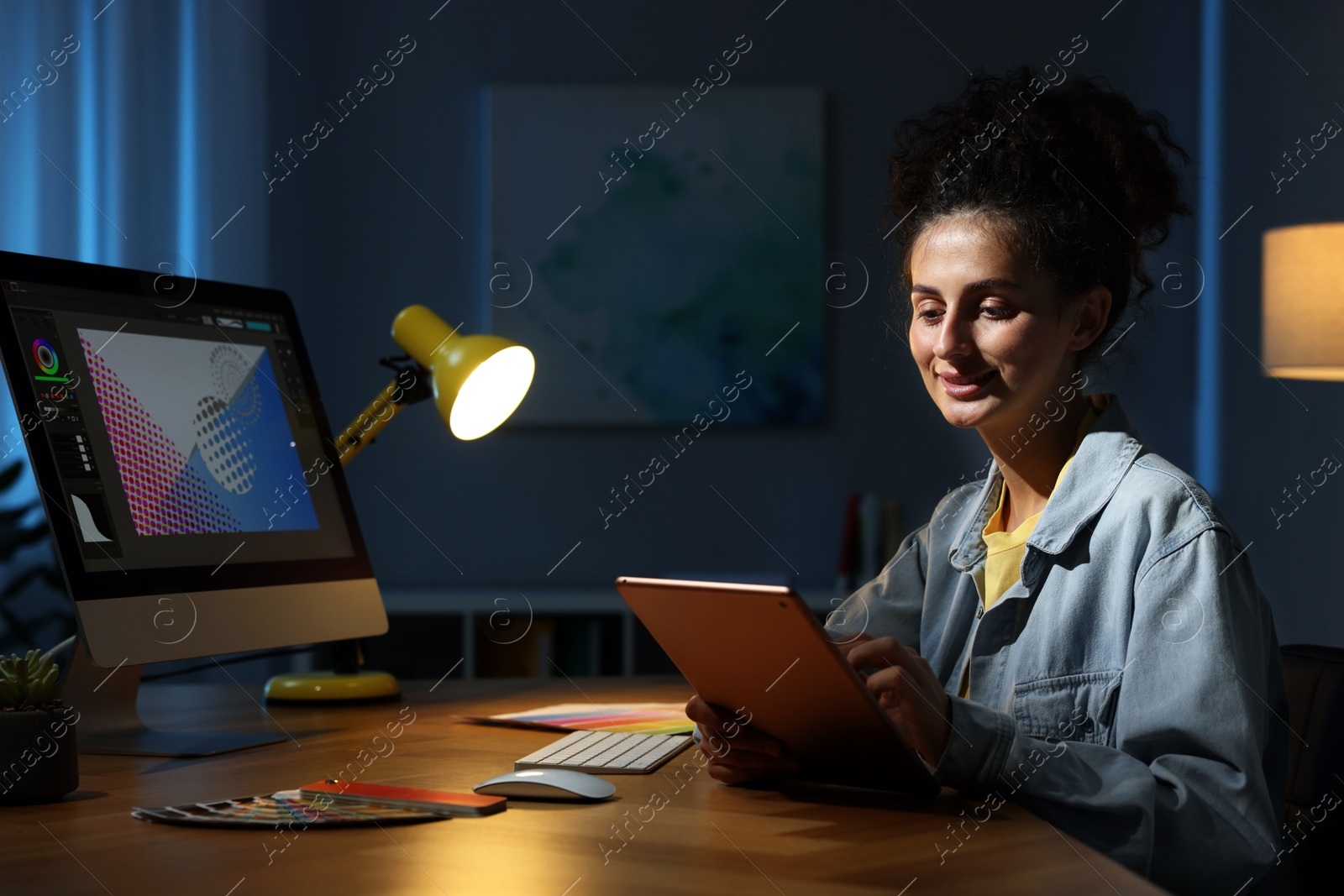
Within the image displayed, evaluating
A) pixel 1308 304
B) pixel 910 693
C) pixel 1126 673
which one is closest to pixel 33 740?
pixel 910 693

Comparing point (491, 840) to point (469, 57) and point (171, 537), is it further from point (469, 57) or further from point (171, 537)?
point (469, 57)

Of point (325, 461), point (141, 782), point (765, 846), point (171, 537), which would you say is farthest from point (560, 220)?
point (765, 846)

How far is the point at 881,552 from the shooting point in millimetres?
3545

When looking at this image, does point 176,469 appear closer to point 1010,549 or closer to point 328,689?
point 328,689

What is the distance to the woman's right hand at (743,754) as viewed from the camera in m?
1.05

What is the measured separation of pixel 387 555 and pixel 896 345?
65.9 inches

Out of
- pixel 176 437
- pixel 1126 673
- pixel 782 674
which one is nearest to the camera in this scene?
pixel 782 674

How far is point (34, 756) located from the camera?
3.18 feet

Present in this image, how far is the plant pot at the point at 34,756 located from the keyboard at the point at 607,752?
373 mm

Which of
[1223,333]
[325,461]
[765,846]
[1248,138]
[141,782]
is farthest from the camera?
[1223,333]

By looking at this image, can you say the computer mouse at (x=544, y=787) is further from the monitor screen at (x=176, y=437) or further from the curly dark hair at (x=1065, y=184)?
the curly dark hair at (x=1065, y=184)

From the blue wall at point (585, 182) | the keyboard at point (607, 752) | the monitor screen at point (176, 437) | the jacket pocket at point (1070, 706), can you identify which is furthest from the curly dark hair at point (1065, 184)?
the blue wall at point (585, 182)

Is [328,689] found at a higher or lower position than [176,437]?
lower

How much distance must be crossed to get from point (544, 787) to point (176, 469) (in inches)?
24.0
